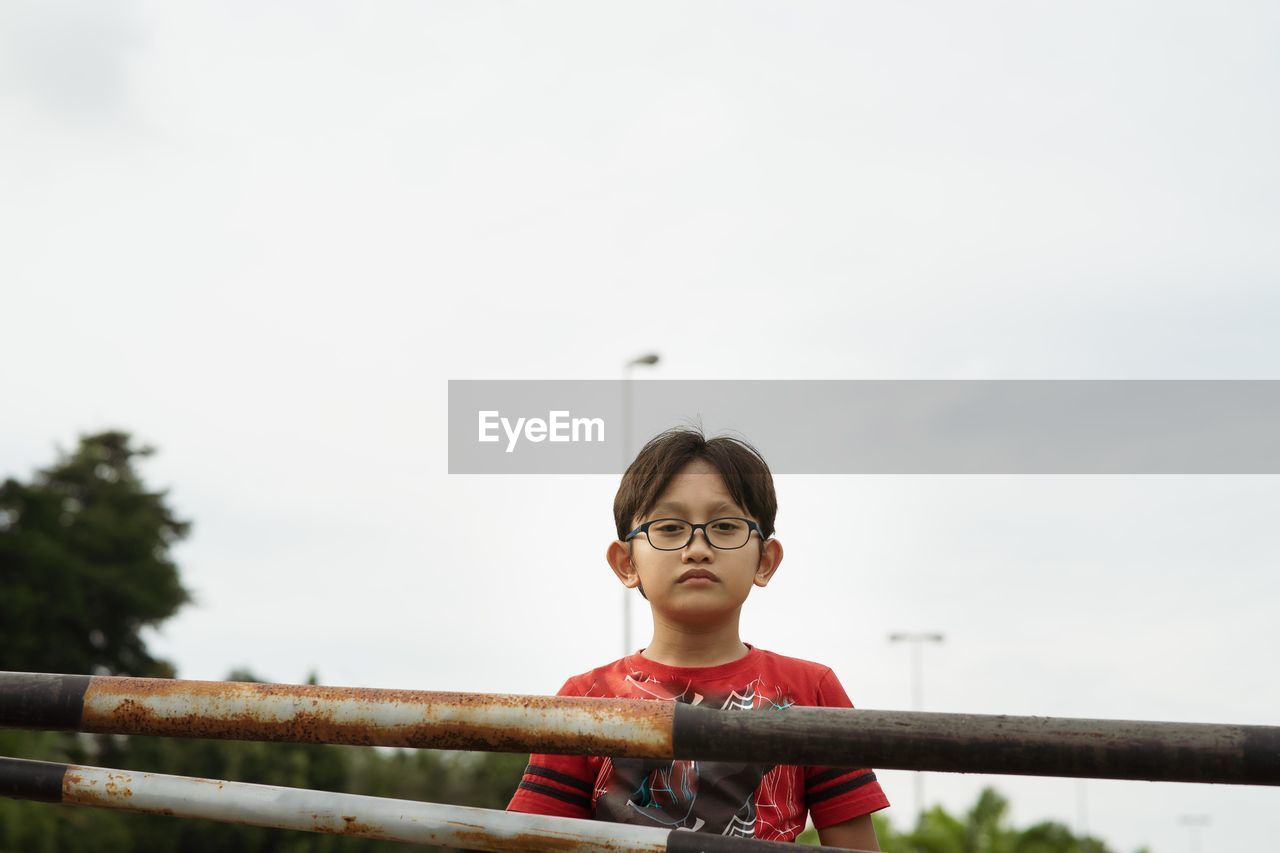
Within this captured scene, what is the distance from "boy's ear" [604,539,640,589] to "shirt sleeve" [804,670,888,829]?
0.57 metres

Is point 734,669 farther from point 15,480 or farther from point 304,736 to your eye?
point 15,480

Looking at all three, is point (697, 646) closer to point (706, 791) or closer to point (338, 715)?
point (706, 791)

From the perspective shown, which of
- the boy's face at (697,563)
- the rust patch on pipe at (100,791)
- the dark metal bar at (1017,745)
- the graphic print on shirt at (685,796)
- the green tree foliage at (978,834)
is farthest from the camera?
the green tree foliage at (978,834)

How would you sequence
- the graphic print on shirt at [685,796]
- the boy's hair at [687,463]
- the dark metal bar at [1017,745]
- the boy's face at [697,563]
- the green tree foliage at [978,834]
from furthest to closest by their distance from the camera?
the green tree foliage at [978,834], the boy's hair at [687,463], the boy's face at [697,563], the graphic print on shirt at [685,796], the dark metal bar at [1017,745]

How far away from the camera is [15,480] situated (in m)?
34.8

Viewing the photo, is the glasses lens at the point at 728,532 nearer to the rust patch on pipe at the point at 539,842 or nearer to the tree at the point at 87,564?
the rust patch on pipe at the point at 539,842


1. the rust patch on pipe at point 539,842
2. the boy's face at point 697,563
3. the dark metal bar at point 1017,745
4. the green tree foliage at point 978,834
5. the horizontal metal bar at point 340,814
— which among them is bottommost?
the green tree foliage at point 978,834

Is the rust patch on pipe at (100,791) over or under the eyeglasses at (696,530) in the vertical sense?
under

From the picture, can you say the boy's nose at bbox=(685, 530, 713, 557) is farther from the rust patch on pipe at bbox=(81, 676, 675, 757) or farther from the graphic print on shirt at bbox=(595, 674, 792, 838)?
the rust patch on pipe at bbox=(81, 676, 675, 757)

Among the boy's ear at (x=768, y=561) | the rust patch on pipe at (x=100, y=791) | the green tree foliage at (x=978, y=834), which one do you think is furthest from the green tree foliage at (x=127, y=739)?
the rust patch on pipe at (x=100, y=791)

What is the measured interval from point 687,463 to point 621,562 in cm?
26

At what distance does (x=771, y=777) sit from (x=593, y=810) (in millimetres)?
324

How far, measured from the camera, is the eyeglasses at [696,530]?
2609 mm

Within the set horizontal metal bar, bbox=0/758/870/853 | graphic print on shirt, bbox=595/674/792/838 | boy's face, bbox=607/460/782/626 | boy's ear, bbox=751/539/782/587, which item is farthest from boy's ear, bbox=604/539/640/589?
horizontal metal bar, bbox=0/758/870/853
